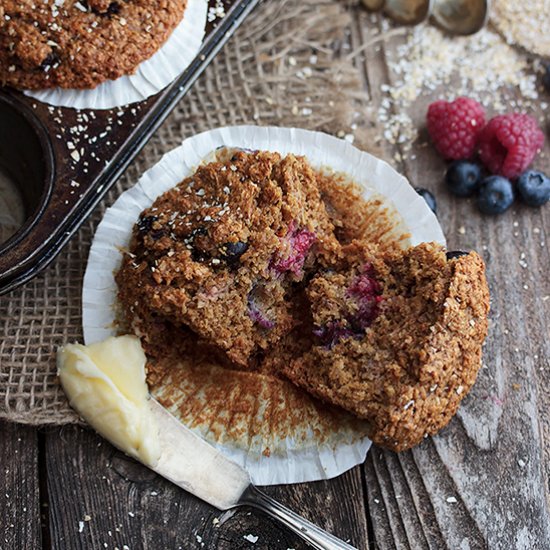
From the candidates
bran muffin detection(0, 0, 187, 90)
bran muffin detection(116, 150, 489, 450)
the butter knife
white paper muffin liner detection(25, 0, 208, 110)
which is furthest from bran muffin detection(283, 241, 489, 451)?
bran muffin detection(0, 0, 187, 90)

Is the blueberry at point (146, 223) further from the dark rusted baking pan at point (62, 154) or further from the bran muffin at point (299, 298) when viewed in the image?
the dark rusted baking pan at point (62, 154)

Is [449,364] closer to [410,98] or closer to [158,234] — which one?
[158,234]

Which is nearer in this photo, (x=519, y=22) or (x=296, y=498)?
(x=296, y=498)

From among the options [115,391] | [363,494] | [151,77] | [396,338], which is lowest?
[363,494]

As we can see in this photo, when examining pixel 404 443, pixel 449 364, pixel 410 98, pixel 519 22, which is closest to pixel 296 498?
pixel 404 443

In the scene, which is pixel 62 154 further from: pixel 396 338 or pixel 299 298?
pixel 396 338

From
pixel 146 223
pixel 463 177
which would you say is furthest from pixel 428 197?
pixel 146 223
